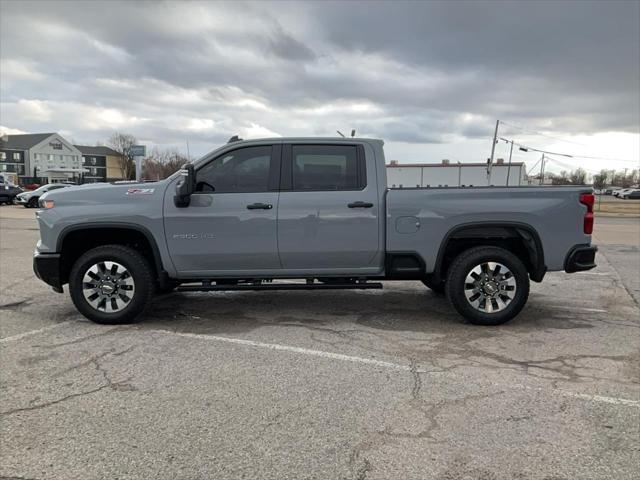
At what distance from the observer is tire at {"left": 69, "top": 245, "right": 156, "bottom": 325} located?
5.50m

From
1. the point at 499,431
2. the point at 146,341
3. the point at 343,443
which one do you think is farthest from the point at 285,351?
the point at 499,431

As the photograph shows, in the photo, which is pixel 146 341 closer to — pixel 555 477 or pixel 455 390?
pixel 455 390

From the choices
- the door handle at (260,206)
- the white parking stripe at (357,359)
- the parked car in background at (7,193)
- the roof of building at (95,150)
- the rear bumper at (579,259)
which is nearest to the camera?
A: the white parking stripe at (357,359)

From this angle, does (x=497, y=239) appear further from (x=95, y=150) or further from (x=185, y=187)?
(x=95, y=150)

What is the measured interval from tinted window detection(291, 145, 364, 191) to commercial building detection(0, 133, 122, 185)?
3978 inches

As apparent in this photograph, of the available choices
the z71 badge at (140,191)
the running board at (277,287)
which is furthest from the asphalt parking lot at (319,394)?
the z71 badge at (140,191)

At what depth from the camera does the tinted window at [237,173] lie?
555 cm

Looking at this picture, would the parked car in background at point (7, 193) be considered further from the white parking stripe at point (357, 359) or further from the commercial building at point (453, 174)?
the white parking stripe at point (357, 359)

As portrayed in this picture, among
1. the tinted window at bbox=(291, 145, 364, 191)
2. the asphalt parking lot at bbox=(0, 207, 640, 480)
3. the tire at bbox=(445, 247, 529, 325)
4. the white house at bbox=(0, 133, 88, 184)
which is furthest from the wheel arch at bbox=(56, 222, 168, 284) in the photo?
the white house at bbox=(0, 133, 88, 184)

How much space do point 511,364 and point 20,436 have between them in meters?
3.78

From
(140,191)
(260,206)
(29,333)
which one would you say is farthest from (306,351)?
(29,333)

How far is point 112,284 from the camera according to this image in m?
5.56

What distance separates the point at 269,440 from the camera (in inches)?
124

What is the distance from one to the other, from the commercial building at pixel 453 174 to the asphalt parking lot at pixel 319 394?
1734 inches
